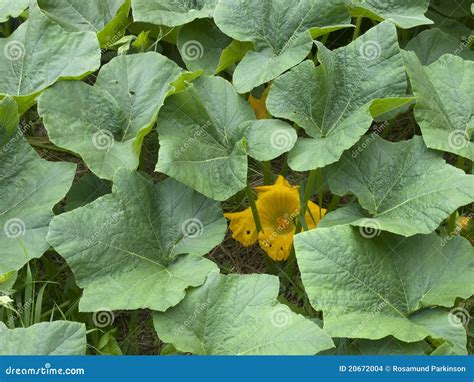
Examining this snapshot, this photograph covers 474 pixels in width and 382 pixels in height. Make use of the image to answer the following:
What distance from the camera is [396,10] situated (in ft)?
11.1

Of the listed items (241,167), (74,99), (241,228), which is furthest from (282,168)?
(74,99)

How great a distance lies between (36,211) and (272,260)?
896mm

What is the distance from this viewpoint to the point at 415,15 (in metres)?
3.34

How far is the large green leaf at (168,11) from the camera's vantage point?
10.6 ft

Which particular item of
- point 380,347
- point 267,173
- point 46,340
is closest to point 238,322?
point 380,347

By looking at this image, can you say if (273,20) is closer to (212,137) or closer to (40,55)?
(212,137)

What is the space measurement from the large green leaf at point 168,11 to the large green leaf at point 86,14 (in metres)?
0.20

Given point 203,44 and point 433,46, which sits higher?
point 203,44

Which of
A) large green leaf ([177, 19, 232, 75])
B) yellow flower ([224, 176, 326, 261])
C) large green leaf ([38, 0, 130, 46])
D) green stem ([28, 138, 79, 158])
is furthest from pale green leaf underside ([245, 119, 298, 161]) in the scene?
green stem ([28, 138, 79, 158])

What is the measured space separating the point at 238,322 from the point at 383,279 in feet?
1.62

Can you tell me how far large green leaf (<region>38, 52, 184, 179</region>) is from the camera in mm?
2957

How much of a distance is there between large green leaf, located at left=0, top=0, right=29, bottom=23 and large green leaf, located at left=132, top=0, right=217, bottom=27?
493 mm

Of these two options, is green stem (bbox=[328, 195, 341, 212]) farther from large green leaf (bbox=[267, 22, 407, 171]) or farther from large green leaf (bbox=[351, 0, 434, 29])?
large green leaf (bbox=[351, 0, 434, 29])

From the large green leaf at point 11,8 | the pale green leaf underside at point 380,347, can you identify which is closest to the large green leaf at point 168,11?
the large green leaf at point 11,8
